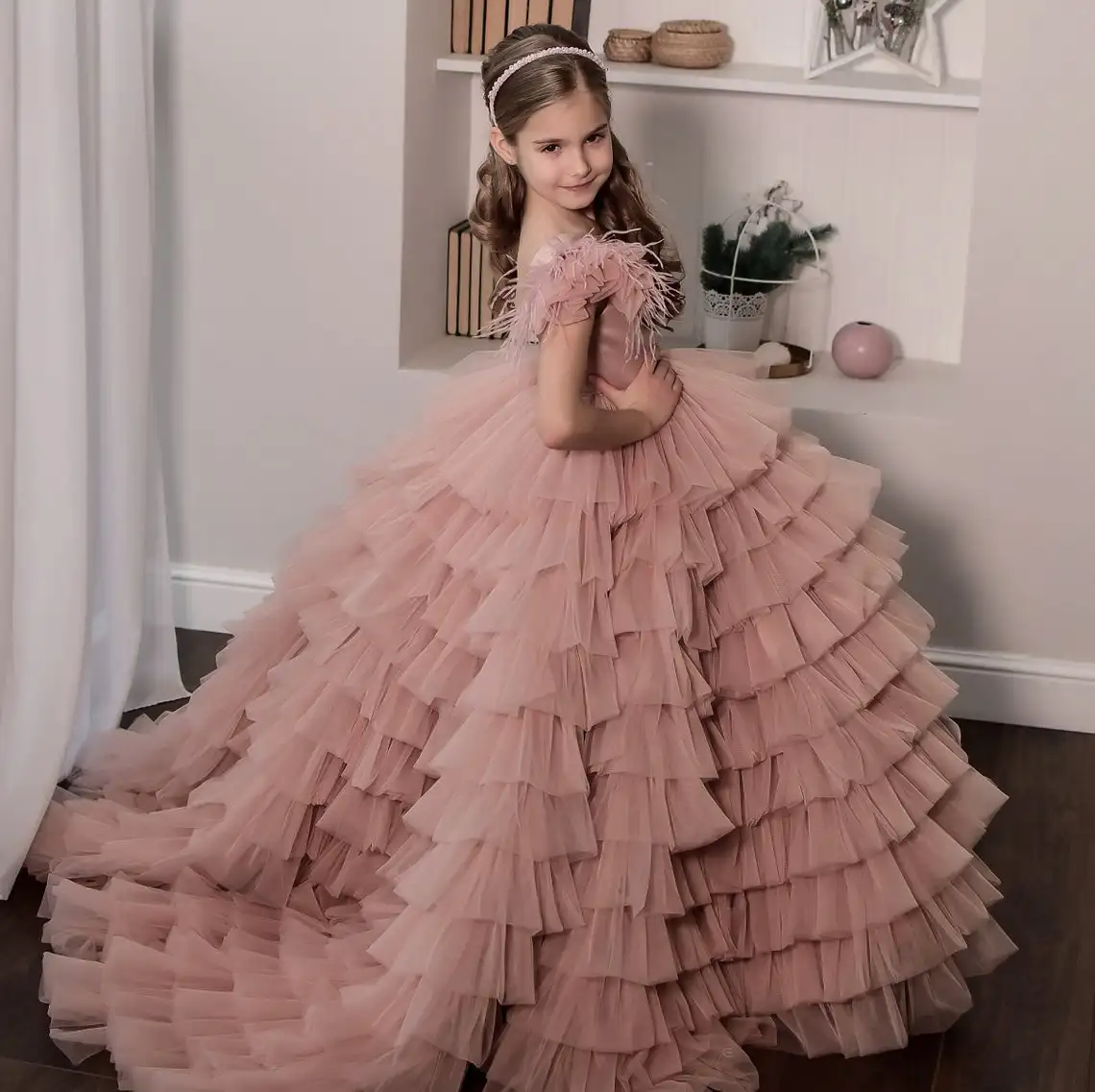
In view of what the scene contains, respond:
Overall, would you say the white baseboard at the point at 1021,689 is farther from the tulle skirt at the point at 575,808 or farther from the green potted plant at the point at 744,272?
the tulle skirt at the point at 575,808

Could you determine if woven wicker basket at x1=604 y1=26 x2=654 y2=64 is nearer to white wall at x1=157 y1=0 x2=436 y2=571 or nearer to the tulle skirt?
white wall at x1=157 y1=0 x2=436 y2=571

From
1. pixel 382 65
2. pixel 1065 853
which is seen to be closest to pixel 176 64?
pixel 382 65

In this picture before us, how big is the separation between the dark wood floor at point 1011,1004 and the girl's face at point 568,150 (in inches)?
41.3

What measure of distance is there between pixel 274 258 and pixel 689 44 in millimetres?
797

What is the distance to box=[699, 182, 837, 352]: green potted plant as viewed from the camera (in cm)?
292

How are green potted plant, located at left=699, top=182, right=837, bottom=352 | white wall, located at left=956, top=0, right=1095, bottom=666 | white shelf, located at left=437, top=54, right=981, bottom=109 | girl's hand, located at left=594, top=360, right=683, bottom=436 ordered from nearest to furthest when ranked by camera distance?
girl's hand, located at left=594, top=360, right=683, bottom=436 < white wall, located at left=956, top=0, right=1095, bottom=666 < white shelf, located at left=437, top=54, right=981, bottom=109 < green potted plant, located at left=699, top=182, right=837, bottom=352

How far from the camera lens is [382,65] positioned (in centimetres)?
269

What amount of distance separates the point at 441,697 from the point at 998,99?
1.38 metres

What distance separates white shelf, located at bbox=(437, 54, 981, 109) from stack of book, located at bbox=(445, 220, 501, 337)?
12.2 inches

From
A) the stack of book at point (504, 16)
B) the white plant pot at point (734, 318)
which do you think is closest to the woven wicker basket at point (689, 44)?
the stack of book at point (504, 16)

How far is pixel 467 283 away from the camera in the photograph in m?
3.01

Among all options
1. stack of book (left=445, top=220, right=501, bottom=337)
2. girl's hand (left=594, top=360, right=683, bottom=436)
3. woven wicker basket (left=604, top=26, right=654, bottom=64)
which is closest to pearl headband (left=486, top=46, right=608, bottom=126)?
girl's hand (left=594, top=360, right=683, bottom=436)

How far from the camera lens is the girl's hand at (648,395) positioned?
1885 mm

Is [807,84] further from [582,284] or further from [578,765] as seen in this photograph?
[578,765]
